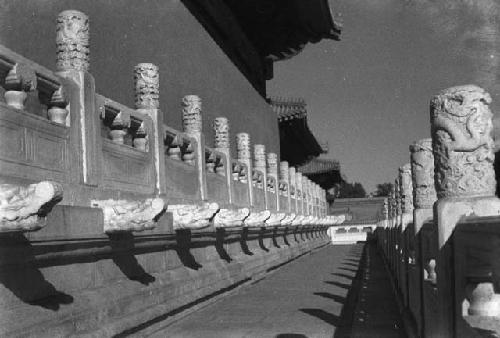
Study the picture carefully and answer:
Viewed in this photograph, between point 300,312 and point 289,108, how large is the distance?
22.5 meters

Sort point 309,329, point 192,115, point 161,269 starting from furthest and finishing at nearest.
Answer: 1. point 192,115
2. point 161,269
3. point 309,329

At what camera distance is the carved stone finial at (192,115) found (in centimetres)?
983

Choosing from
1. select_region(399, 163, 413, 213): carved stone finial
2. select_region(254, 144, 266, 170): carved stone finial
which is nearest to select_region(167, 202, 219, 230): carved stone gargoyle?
select_region(399, 163, 413, 213): carved stone finial

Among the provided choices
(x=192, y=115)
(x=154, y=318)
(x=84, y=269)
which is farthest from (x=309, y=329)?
(x=192, y=115)

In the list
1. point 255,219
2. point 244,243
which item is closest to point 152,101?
point 255,219

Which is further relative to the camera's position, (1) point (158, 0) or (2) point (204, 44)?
(2) point (204, 44)

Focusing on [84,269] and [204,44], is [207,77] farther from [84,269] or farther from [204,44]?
[84,269]

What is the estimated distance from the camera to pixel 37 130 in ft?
17.1

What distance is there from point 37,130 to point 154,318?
91.6 inches

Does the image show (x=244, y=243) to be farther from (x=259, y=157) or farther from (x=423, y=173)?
(x=423, y=173)

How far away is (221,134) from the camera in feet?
39.2

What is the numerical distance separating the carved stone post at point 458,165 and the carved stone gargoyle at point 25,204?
7.11 feet

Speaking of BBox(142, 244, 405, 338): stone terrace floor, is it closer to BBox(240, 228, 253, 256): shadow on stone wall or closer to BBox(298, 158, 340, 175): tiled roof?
BBox(240, 228, 253, 256): shadow on stone wall

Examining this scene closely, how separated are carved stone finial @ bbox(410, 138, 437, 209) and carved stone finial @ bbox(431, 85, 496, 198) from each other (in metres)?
1.84
